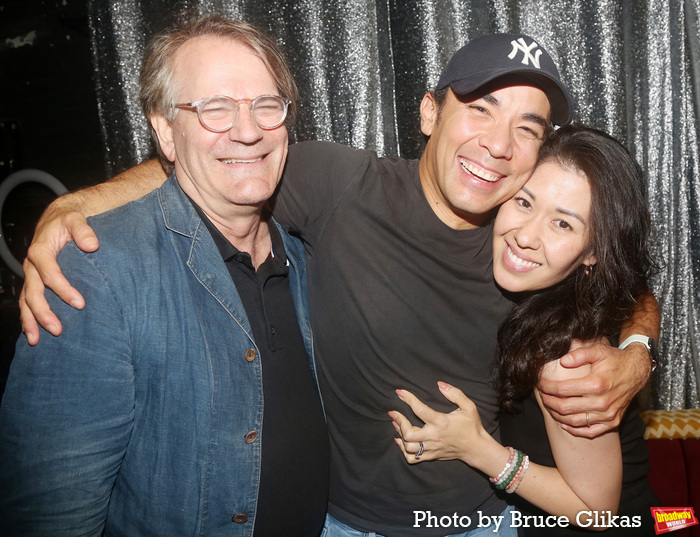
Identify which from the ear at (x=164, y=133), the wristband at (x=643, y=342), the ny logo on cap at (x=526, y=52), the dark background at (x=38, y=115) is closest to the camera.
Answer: the ear at (x=164, y=133)

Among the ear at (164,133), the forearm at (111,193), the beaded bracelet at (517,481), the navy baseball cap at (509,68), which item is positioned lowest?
the beaded bracelet at (517,481)

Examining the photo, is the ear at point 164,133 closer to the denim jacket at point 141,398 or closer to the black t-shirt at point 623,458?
the denim jacket at point 141,398

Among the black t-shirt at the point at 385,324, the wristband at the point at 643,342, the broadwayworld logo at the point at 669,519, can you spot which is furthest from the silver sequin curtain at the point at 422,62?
the broadwayworld logo at the point at 669,519

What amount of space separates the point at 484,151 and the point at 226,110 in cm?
66

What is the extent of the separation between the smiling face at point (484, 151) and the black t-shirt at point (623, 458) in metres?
0.56

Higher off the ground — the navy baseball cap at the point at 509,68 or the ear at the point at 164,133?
the navy baseball cap at the point at 509,68

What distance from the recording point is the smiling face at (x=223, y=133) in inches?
44.0

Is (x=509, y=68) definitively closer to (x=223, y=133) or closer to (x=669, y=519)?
(x=223, y=133)

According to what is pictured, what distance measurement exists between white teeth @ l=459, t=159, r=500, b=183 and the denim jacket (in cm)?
70

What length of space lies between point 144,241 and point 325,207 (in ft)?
1.62

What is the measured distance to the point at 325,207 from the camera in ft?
4.45

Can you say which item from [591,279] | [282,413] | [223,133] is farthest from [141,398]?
[591,279]

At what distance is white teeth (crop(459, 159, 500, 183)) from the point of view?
51.4 inches

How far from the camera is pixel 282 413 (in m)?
1.16
